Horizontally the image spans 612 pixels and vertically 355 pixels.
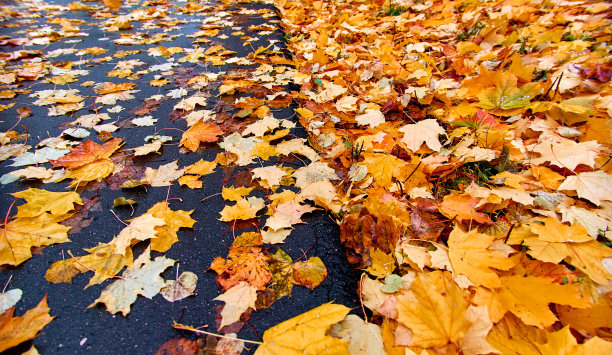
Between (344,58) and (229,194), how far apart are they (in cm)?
196

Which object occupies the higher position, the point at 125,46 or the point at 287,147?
the point at 125,46

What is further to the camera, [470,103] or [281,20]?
[281,20]

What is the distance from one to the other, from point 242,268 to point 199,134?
1.06 meters

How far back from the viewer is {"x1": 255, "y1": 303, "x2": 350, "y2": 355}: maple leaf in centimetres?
81

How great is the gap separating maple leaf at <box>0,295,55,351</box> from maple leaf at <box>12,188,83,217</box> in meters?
0.48

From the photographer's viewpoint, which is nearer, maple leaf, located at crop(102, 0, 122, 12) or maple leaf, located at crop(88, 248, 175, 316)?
maple leaf, located at crop(88, 248, 175, 316)

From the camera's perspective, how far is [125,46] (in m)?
3.30

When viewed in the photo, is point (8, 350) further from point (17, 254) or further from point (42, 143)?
point (42, 143)

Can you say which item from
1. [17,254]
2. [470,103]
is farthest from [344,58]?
[17,254]

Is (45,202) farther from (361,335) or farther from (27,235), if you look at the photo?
(361,335)

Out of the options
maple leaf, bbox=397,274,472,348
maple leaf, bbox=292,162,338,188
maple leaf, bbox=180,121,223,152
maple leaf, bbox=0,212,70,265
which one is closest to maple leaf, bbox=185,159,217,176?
maple leaf, bbox=180,121,223,152

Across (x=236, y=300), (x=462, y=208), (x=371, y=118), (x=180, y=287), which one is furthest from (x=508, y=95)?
(x=180, y=287)

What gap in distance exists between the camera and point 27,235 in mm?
1162

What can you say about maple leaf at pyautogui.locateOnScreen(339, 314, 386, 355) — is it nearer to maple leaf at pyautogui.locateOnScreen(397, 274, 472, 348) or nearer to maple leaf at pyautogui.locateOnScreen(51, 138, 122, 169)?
maple leaf at pyautogui.locateOnScreen(397, 274, 472, 348)
